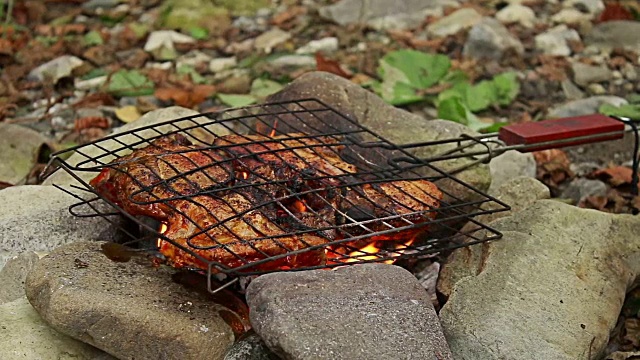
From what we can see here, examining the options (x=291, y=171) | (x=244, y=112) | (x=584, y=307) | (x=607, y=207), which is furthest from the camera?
(x=244, y=112)

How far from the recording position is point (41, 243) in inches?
124

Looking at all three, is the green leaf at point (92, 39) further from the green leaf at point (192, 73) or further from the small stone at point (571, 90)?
the small stone at point (571, 90)

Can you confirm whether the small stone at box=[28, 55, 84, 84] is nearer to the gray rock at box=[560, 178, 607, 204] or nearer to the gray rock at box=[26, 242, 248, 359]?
the gray rock at box=[26, 242, 248, 359]

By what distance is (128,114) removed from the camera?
4.77 m

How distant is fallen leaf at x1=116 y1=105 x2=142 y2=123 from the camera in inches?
185

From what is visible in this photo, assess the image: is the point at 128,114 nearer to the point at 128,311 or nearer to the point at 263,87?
the point at 263,87

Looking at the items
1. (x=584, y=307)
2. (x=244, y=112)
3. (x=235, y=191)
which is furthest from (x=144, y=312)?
(x=244, y=112)

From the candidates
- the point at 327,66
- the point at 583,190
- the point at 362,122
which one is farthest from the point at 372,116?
the point at 327,66

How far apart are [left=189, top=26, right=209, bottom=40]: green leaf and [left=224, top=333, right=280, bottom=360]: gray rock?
12.6ft

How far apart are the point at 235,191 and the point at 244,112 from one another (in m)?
1.57

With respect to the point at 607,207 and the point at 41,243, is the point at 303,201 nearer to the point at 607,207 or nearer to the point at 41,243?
the point at 41,243

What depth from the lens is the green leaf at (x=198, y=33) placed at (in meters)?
6.14

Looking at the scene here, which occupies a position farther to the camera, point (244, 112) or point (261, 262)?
point (244, 112)

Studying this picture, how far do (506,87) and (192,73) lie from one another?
2024mm
